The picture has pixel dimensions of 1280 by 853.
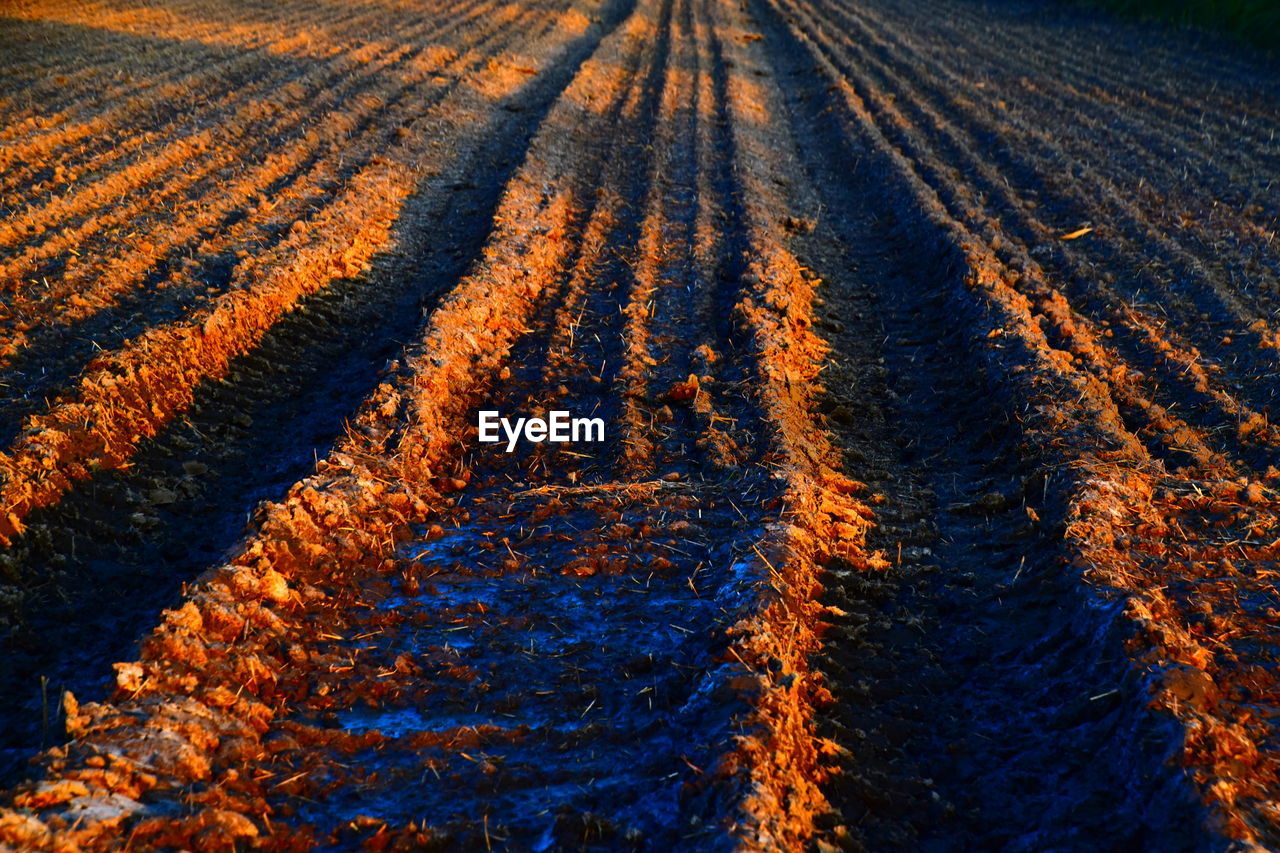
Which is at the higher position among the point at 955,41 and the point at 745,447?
the point at 955,41

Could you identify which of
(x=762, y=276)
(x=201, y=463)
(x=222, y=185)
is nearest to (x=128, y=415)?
(x=201, y=463)

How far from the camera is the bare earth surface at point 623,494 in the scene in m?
2.98

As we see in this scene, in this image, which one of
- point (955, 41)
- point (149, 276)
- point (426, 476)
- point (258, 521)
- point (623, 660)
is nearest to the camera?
point (623, 660)

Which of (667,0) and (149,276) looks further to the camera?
(667,0)

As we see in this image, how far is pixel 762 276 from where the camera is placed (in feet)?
22.2

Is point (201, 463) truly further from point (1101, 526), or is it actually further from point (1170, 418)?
point (1170, 418)

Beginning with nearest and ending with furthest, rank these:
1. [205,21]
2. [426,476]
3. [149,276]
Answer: [426,476] < [149,276] < [205,21]

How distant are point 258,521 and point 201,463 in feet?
3.05

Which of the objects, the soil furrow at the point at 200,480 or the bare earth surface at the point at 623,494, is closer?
the bare earth surface at the point at 623,494

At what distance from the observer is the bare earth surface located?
9.78 ft

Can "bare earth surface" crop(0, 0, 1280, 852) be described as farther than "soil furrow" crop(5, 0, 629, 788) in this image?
No

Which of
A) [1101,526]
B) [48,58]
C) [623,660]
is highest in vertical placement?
[48,58]

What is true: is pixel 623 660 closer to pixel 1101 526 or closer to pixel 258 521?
pixel 258 521

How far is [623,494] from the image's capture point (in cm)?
447
